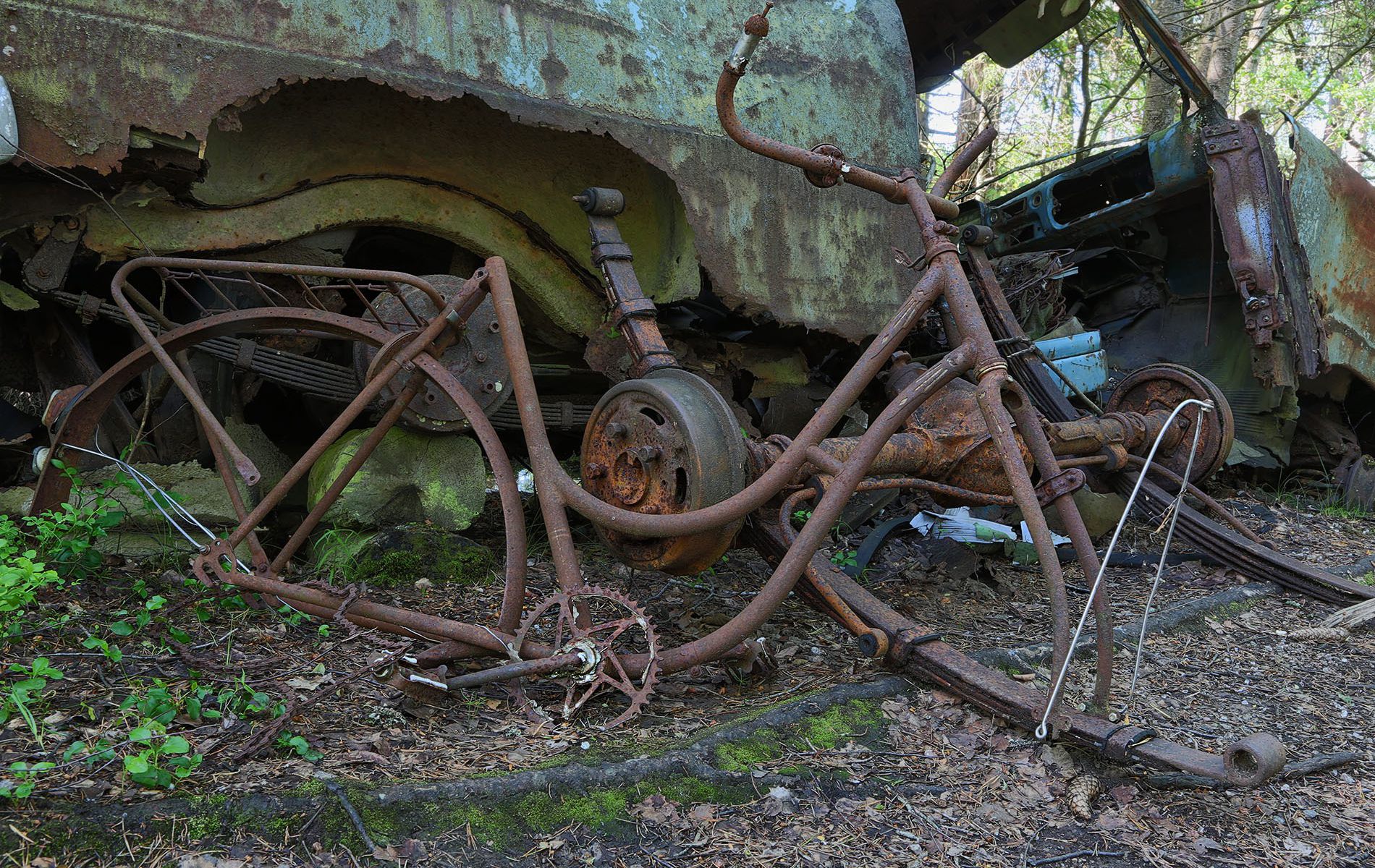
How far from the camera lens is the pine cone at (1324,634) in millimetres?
3260

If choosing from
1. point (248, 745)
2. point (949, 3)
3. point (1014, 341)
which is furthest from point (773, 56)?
point (248, 745)

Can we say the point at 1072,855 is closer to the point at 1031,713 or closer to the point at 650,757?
the point at 1031,713

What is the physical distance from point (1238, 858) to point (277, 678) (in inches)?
82.5

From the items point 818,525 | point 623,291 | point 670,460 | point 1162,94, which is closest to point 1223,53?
point 1162,94

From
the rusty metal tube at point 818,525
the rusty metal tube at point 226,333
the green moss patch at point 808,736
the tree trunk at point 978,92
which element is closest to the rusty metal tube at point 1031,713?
the green moss patch at point 808,736

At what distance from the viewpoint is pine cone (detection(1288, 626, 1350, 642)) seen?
3.26 m

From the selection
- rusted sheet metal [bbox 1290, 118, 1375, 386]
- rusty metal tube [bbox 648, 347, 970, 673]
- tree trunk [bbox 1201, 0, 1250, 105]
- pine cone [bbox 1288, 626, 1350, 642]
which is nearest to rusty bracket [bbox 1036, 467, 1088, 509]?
rusty metal tube [bbox 648, 347, 970, 673]

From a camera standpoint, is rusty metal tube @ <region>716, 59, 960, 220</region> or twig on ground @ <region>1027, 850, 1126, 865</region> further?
rusty metal tube @ <region>716, 59, 960, 220</region>

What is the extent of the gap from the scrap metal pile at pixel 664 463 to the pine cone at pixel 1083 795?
93 millimetres

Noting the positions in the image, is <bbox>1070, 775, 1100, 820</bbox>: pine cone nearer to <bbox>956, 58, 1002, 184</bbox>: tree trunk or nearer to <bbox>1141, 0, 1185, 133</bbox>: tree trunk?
<bbox>1141, 0, 1185, 133</bbox>: tree trunk

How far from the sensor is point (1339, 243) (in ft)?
16.3

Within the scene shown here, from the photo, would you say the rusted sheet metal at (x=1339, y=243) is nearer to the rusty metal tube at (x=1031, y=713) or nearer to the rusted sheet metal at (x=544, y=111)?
the rusted sheet metal at (x=544, y=111)

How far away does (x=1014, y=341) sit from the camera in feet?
12.4

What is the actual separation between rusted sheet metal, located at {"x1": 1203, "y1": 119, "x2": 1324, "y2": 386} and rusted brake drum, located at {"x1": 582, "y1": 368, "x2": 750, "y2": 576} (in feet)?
9.97
